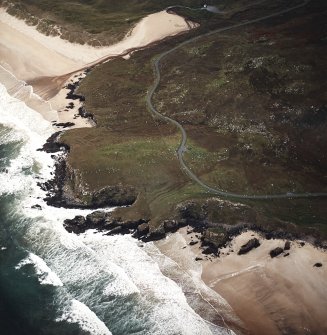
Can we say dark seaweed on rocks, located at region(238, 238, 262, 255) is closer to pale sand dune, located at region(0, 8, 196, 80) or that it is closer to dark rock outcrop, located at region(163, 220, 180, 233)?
dark rock outcrop, located at region(163, 220, 180, 233)

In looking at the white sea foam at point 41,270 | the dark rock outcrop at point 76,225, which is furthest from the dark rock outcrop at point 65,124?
the white sea foam at point 41,270

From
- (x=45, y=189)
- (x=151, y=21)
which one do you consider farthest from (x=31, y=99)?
(x=151, y=21)

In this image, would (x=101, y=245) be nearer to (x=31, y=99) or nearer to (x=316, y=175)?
(x=316, y=175)

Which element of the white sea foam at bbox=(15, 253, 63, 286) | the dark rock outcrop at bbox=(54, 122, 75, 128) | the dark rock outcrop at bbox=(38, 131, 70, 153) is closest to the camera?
the white sea foam at bbox=(15, 253, 63, 286)

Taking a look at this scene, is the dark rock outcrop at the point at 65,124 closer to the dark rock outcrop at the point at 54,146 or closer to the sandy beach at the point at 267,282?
the dark rock outcrop at the point at 54,146

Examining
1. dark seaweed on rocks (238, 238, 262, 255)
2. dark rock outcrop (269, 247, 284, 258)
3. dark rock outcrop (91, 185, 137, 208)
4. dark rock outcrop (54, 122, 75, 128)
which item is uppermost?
dark rock outcrop (54, 122, 75, 128)

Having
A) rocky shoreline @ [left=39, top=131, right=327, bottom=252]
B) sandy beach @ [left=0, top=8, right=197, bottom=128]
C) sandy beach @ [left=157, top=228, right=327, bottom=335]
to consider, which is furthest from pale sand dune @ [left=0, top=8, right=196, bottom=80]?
sandy beach @ [left=157, top=228, right=327, bottom=335]

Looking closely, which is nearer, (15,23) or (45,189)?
(45,189)
